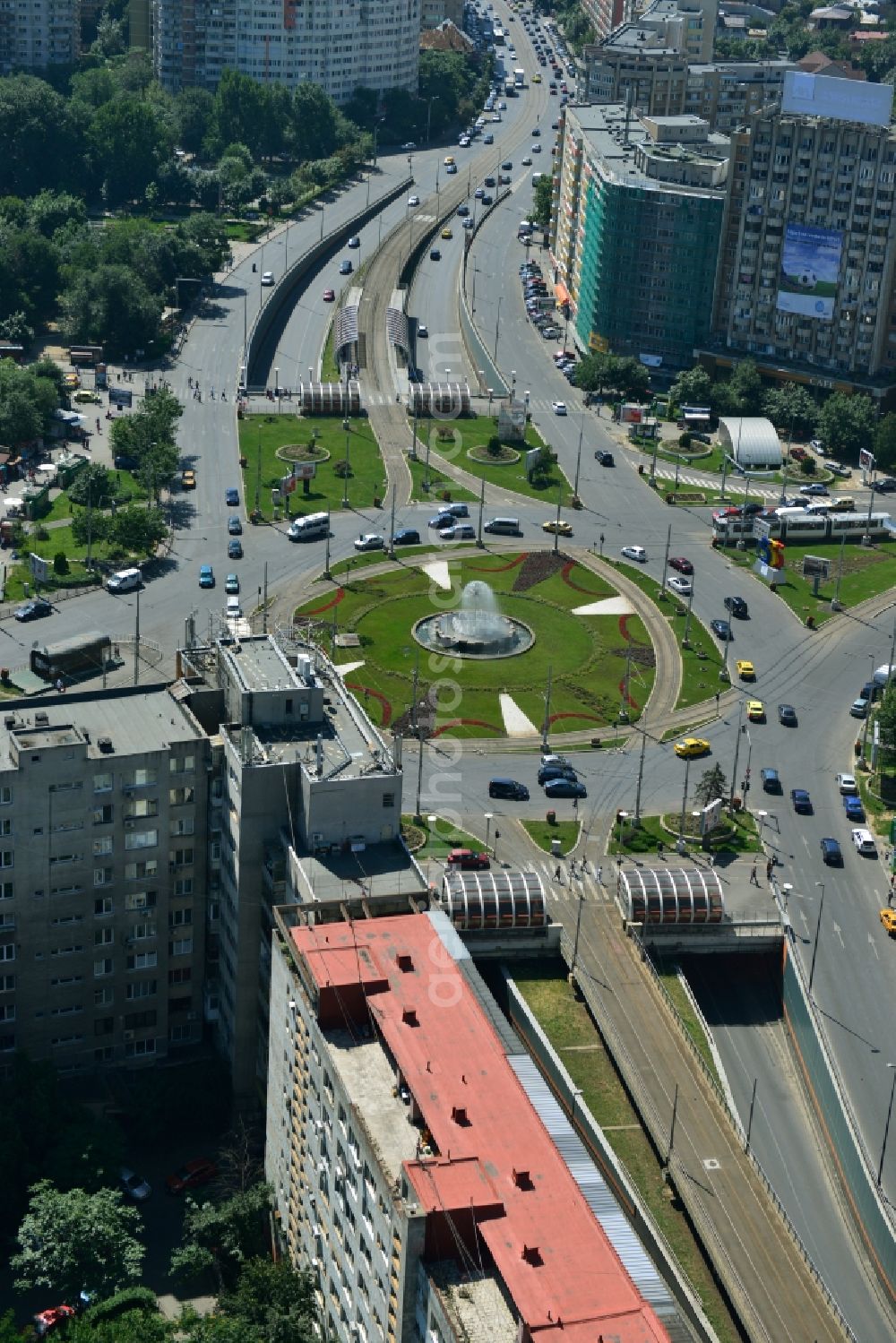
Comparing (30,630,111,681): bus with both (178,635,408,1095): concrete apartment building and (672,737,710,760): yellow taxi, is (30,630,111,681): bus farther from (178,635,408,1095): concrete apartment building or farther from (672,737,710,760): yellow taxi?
(672,737,710,760): yellow taxi

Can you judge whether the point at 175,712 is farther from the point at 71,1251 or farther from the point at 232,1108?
the point at 71,1251

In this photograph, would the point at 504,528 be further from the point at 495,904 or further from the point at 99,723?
the point at 99,723

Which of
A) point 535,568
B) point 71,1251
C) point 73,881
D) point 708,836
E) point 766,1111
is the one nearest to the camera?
point 71,1251

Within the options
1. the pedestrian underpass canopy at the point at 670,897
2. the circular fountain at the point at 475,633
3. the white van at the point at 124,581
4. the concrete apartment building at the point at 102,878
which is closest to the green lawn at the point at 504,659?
the circular fountain at the point at 475,633

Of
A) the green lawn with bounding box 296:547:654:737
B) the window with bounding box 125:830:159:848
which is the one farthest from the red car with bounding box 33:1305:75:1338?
the green lawn with bounding box 296:547:654:737

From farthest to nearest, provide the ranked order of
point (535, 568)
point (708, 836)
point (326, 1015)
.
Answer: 1. point (535, 568)
2. point (708, 836)
3. point (326, 1015)

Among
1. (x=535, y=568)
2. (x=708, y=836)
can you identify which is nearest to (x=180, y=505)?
(x=535, y=568)

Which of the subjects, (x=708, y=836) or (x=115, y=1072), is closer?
(x=115, y=1072)
